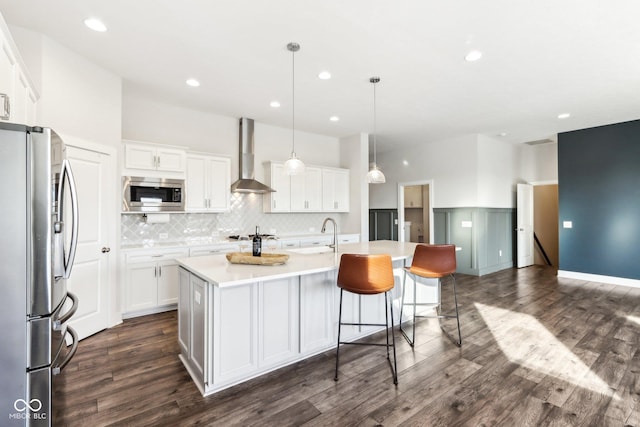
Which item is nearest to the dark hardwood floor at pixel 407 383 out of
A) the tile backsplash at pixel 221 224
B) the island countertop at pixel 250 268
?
the island countertop at pixel 250 268

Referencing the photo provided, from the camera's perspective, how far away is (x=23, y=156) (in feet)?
4.39

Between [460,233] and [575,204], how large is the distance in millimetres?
2102

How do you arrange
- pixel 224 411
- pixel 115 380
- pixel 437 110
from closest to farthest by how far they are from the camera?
1. pixel 224 411
2. pixel 115 380
3. pixel 437 110

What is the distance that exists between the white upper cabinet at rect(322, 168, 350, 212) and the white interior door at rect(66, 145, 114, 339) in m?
3.60

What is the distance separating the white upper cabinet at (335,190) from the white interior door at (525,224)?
3.98 meters

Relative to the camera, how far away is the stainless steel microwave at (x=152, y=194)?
12.4 feet

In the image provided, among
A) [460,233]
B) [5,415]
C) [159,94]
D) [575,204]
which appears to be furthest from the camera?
[460,233]

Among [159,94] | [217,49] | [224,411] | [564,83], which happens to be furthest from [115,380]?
[564,83]

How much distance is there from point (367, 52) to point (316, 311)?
257 centimetres

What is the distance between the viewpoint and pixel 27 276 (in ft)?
4.38

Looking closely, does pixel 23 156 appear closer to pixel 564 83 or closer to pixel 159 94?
pixel 159 94

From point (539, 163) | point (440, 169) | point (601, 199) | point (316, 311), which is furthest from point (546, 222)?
point (316, 311)

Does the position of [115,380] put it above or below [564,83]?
below

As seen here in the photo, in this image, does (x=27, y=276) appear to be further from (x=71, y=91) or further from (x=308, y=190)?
(x=308, y=190)
